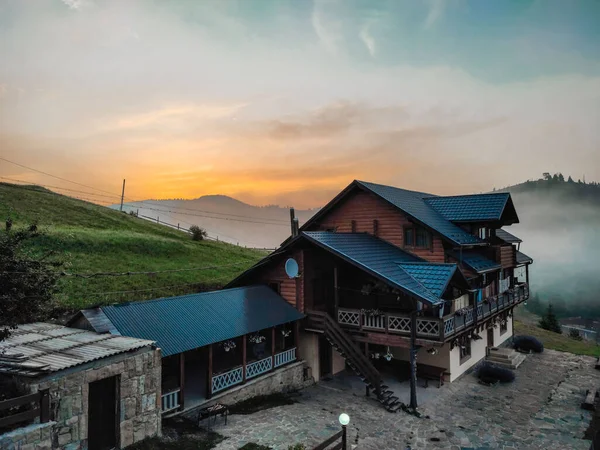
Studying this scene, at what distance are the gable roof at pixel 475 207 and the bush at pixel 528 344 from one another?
908cm

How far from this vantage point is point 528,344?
2958cm

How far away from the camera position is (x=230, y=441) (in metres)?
13.4

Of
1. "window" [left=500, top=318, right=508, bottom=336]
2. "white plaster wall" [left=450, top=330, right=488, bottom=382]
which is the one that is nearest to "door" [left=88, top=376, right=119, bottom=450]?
"white plaster wall" [left=450, top=330, right=488, bottom=382]

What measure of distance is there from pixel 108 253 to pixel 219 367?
16806 mm

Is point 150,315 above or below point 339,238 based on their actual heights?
below

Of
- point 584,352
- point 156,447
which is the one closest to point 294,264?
point 156,447

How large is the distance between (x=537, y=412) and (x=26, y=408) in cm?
1983

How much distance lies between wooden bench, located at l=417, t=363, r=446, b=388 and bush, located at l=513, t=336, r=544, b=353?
12408mm

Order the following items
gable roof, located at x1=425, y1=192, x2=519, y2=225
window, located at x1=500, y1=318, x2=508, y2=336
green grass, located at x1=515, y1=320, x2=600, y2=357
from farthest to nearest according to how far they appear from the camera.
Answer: green grass, located at x1=515, y1=320, x2=600, y2=357
window, located at x1=500, y1=318, x2=508, y2=336
gable roof, located at x1=425, y1=192, x2=519, y2=225

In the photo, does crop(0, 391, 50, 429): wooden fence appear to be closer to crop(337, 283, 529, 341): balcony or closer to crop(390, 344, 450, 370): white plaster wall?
crop(337, 283, 529, 341): balcony

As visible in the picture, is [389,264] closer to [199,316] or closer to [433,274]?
[433,274]

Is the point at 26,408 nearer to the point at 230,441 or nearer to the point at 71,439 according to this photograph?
the point at 71,439

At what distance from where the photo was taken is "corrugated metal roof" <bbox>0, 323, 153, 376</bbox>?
10297mm

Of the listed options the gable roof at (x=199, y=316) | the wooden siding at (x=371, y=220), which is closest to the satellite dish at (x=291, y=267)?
the gable roof at (x=199, y=316)
